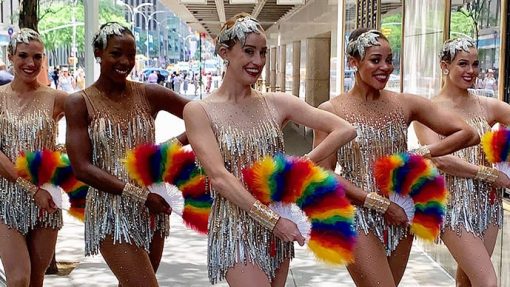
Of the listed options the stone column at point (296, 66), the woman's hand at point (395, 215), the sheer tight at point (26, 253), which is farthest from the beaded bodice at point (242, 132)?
the stone column at point (296, 66)

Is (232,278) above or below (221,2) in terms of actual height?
below

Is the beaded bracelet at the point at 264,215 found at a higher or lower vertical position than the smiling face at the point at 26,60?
lower

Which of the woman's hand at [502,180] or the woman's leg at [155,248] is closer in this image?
the woman's leg at [155,248]

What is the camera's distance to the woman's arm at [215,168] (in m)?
3.25

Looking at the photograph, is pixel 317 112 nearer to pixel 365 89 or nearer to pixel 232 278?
pixel 365 89

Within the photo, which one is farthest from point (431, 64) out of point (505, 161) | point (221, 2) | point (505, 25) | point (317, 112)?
point (221, 2)

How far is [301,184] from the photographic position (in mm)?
3309

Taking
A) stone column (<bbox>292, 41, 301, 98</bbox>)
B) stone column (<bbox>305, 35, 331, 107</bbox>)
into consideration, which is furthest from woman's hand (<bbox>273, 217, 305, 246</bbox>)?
stone column (<bbox>292, 41, 301, 98</bbox>)

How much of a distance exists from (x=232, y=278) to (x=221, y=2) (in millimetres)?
22543

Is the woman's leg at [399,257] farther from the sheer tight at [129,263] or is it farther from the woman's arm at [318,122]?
the sheer tight at [129,263]

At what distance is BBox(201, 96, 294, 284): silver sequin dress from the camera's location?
3.39 meters

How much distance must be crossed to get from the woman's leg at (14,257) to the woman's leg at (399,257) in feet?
6.38

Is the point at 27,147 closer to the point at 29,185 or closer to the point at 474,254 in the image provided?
the point at 29,185

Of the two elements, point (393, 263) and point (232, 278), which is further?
point (393, 263)
